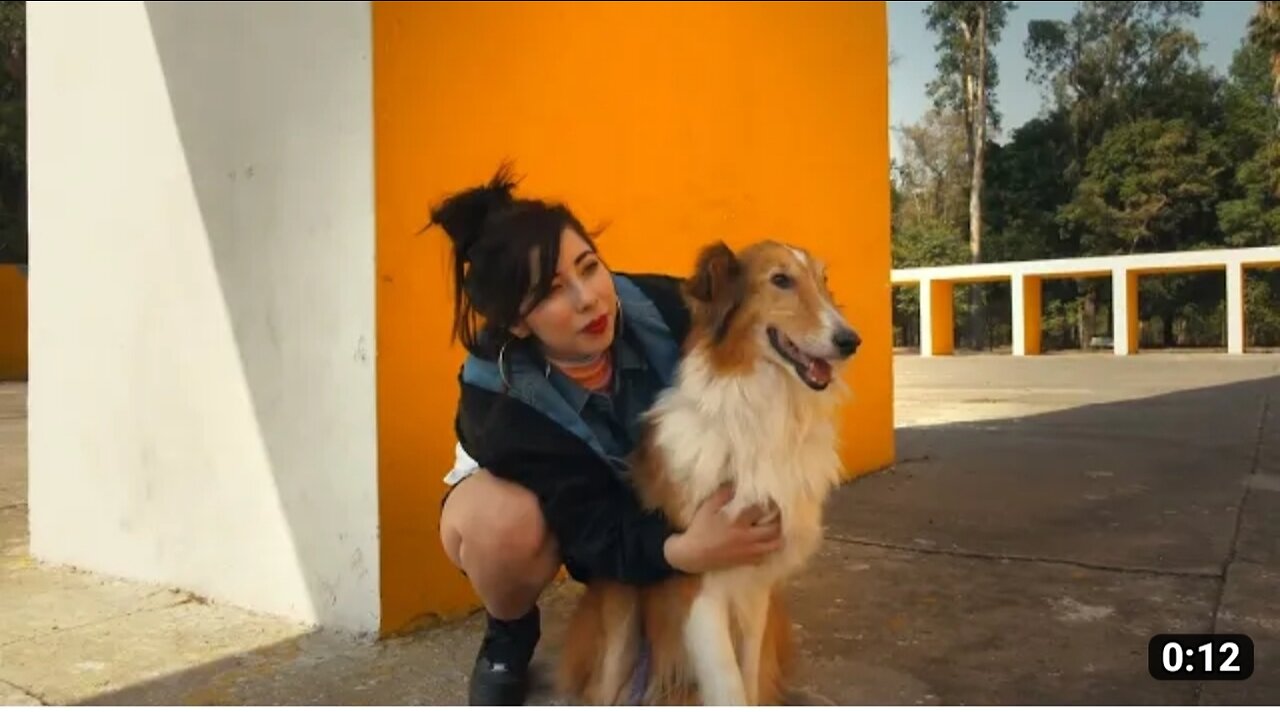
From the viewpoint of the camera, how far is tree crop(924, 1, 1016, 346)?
29.7 m

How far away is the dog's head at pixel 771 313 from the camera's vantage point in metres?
2.12

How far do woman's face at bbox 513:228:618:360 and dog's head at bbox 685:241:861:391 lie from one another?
224 millimetres

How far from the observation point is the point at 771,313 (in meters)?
2.15

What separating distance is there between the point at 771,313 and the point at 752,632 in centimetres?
71

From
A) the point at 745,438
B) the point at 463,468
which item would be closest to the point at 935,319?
the point at 463,468

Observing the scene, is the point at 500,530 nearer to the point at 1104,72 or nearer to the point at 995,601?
the point at 995,601

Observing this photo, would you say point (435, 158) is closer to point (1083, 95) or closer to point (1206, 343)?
point (1206, 343)

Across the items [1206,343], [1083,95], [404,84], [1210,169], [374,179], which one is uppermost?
[1083,95]

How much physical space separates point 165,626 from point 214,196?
135 centimetres

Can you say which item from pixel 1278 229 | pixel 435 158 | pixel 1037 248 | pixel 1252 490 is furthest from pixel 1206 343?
pixel 435 158

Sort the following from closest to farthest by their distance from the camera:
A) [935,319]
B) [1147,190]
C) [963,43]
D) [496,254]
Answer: [496,254] < [935,319] < [1147,190] < [963,43]

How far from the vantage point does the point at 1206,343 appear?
26516 millimetres

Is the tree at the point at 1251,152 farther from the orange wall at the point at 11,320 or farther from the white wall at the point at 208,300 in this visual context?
the white wall at the point at 208,300
